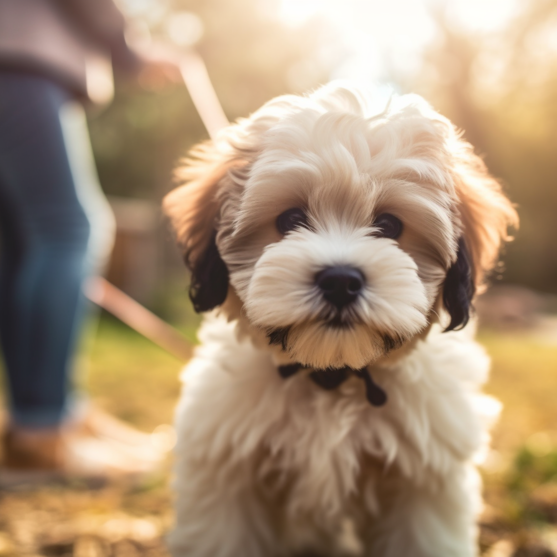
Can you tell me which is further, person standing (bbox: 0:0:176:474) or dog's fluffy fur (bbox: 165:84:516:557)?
person standing (bbox: 0:0:176:474)

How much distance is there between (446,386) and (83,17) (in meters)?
2.27

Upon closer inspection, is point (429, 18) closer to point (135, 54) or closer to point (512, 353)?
point (512, 353)

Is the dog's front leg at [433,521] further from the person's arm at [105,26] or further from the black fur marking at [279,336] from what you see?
the person's arm at [105,26]

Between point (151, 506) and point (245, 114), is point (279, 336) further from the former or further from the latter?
point (245, 114)

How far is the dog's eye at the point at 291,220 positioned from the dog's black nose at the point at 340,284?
0.82 ft

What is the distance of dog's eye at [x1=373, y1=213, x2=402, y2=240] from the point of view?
65.9 inches

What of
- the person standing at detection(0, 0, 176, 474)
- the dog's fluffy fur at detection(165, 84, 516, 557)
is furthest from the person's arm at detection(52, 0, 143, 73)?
the dog's fluffy fur at detection(165, 84, 516, 557)

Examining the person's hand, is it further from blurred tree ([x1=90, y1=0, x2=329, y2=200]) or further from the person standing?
blurred tree ([x1=90, y1=0, x2=329, y2=200])

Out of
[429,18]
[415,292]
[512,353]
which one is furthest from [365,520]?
[429,18]

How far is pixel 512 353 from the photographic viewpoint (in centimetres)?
712

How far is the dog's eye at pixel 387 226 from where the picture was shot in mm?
1674

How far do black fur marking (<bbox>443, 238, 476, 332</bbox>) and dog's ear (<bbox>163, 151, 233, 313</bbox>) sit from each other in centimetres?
60

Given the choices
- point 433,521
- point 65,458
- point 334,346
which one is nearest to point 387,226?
point 334,346

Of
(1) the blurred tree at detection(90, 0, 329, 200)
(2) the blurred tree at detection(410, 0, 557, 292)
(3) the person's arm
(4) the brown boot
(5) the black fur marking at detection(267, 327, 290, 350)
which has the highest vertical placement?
(2) the blurred tree at detection(410, 0, 557, 292)
